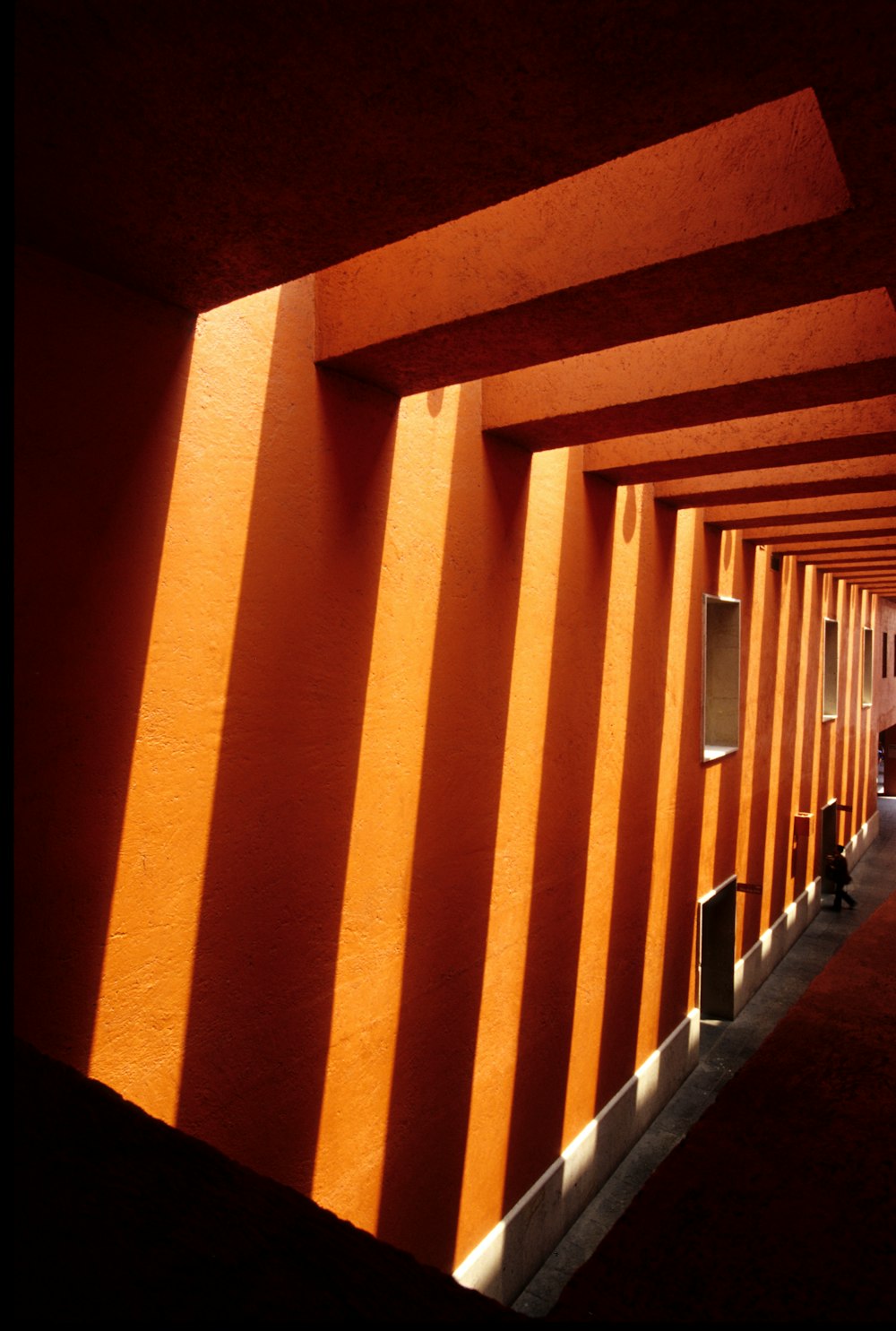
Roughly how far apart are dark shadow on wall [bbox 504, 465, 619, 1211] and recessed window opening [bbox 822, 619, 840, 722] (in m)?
8.87

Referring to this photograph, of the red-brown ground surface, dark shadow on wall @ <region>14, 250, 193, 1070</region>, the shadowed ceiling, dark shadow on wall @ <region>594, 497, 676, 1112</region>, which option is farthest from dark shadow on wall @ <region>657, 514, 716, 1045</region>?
the red-brown ground surface

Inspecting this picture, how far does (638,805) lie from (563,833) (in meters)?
1.34

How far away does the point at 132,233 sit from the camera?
2414mm

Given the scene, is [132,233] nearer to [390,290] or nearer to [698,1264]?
[390,290]

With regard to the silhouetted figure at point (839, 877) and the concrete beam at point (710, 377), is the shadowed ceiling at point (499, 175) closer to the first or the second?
the concrete beam at point (710, 377)

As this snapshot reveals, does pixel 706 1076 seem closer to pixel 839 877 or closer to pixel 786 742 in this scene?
pixel 786 742

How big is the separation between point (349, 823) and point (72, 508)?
73.7 inches

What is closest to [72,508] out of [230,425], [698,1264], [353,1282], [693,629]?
[230,425]

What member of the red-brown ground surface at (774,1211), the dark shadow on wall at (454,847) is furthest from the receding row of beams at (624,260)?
the red-brown ground surface at (774,1211)

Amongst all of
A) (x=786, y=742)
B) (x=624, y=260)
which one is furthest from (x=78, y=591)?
(x=786, y=742)

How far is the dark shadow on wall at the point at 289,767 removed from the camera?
3.22m

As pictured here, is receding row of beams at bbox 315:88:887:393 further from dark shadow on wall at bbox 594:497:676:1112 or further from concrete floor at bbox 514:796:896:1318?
dark shadow on wall at bbox 594:497:676:1112

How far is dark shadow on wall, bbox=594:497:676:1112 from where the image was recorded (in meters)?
6.43

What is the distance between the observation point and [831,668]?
1379 centimetres
